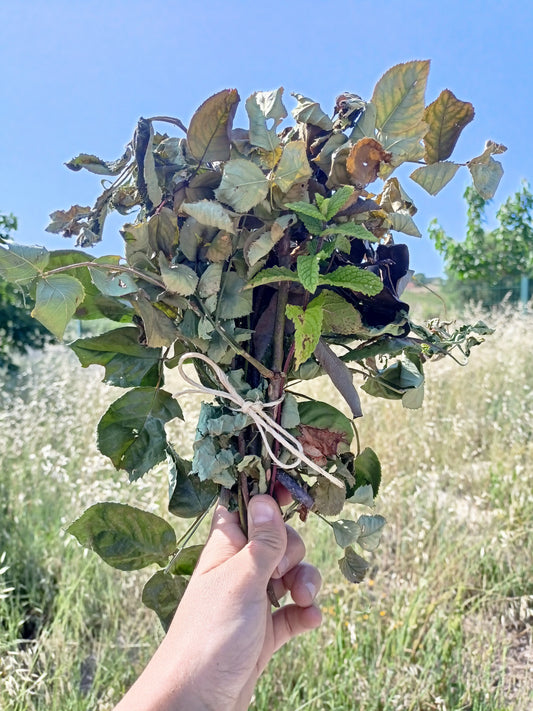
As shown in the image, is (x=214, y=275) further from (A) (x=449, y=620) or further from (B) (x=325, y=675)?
(A) (x=449, y=620)

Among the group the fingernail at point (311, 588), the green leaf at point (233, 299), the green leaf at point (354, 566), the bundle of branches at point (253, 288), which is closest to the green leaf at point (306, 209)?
the bundle of branches at point (253, 288)

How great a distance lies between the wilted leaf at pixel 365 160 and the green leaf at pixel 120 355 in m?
0.36

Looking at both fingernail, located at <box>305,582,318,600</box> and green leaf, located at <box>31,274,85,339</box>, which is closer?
green leaf, located at <box>31,274,85,339</box>

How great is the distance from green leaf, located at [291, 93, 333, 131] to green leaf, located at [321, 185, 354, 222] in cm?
12

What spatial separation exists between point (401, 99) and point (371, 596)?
157 cm

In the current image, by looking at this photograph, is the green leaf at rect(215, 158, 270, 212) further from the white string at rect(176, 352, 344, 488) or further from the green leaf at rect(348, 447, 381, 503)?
the green leaf at rect(348, 447, 381, 503)

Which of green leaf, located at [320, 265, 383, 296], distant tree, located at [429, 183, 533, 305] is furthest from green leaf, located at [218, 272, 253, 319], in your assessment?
→ distant tree, located at [429, 183, 533, 305]

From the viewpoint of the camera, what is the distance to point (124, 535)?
80 centimetres

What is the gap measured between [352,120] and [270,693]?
1.33 metres

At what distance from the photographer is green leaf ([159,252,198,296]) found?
63cm

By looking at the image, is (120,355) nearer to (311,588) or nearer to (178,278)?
→ (178,278)

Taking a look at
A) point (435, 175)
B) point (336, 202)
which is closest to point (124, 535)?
point (336, 202)

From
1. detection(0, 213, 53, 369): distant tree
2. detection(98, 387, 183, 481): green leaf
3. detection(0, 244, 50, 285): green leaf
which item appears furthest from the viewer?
detection(0, 213, 53, 369): distant tree

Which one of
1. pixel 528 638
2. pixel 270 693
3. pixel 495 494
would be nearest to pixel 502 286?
pixel 495 494
